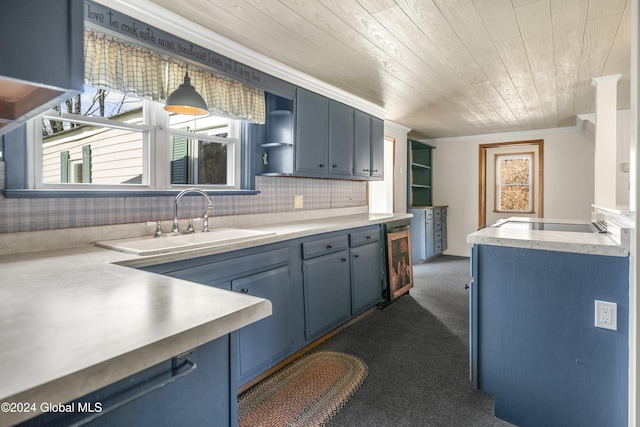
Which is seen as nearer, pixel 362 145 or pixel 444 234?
pixel 362 145

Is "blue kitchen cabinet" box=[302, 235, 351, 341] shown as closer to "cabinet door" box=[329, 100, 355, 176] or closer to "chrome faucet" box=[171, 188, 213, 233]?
"chrome faucet" box=[171, 188, 213, 233]

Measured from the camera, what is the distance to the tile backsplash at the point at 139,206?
1.67 meters

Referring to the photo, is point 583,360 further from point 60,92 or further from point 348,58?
point 348,58

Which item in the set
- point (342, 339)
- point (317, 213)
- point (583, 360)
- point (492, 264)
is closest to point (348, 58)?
point (317, 213)

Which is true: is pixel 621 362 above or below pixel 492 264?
below

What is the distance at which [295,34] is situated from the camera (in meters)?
2.28

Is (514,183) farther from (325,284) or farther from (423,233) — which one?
(325,284)

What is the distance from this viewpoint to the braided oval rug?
1.77 m

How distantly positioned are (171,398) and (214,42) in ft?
7.26

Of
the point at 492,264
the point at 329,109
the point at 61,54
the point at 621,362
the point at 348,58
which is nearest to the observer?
the point at 61,54

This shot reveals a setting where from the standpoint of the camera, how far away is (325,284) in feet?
8.75

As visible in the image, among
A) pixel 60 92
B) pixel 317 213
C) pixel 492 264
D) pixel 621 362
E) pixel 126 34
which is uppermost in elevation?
pixel 126 34

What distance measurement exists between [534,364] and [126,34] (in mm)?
2688

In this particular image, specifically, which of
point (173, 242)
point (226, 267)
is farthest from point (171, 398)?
point (173, 242)
